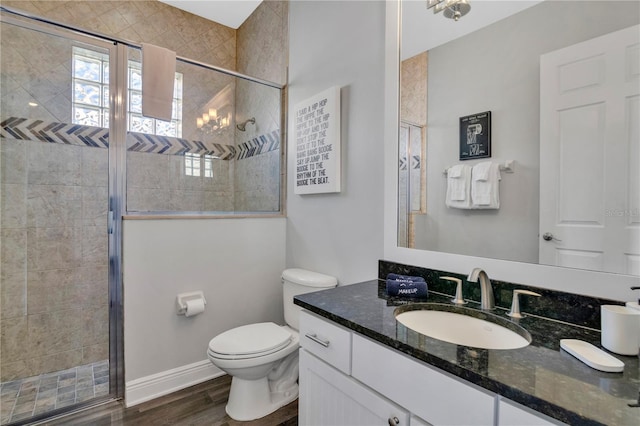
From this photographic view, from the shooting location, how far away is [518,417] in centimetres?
65

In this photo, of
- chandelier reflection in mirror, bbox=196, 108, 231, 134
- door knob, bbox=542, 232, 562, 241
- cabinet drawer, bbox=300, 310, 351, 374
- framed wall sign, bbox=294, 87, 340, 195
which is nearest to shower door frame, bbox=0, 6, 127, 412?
chandelier reflection in mirror, bbox=196, 108, 231, 134

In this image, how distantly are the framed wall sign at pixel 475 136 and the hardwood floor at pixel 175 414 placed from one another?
Result: 1603mm

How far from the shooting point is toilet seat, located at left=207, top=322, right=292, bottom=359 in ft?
5.23

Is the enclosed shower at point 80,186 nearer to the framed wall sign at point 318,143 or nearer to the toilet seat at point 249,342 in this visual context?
the framed wall sign at point 318,143

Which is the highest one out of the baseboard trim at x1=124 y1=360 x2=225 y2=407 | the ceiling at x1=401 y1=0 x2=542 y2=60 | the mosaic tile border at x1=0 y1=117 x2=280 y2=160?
the ceiling at x1=401 y1=0 x2=542 y2=60

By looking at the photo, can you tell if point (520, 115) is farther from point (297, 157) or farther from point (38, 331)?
point (38, 331)

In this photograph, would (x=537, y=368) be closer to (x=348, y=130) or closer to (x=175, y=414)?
(x=348, y=130)

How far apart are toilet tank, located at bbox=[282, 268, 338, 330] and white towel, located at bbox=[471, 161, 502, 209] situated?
0.96 metres

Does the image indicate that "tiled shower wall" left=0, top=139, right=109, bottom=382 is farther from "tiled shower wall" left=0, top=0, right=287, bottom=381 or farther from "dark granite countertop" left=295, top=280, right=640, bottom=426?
"dark granite countertop" left=295, top=280, right=640, bottom=426

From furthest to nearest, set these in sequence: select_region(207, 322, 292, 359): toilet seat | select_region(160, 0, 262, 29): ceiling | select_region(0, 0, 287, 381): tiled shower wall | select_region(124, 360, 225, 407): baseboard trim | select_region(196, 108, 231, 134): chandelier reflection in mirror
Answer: select_region(160, 0, 262, 29): ceiling < select_region(196, 108, 231, 134): chandelier reflection in mirror < select_region(0, 0, 287, 381): tiled shower wall < select_region(124, 360, 225, 407): baseboard trim < select_region(207, 322, 292, 359): toilet seat

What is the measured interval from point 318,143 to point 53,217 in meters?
1.88

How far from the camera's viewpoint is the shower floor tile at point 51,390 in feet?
5.79

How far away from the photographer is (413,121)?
60.1 inches

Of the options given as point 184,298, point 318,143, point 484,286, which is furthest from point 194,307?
point 484,286
